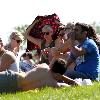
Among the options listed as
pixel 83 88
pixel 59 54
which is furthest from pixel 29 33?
pixel 83 88

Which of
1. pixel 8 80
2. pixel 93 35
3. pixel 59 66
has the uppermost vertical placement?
pixel 93 35

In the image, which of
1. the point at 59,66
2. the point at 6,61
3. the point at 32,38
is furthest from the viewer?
the point at 32,38

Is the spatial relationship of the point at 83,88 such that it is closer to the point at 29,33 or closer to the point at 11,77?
the point at 11,77

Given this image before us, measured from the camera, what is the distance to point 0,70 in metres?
8.84

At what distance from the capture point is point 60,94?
7324 mm

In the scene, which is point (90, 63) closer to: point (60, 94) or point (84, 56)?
point (84, 56)

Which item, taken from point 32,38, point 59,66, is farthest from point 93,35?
point 59,66

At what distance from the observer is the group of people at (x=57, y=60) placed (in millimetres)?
8289

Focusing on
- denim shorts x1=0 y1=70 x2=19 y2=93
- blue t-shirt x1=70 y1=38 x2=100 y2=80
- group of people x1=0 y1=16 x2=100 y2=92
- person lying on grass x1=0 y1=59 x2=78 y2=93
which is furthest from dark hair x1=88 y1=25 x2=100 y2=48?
denim shorts x1=0 y1=70 x2=19 y2=93

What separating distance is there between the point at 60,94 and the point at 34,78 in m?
1.13

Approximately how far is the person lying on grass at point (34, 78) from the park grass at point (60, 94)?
8.1 inches

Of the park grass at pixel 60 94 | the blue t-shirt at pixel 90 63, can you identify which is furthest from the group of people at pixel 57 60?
the park grass at pixel 60 94

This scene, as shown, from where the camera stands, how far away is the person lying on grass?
26.9 feet

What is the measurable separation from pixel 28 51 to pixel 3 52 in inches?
127
